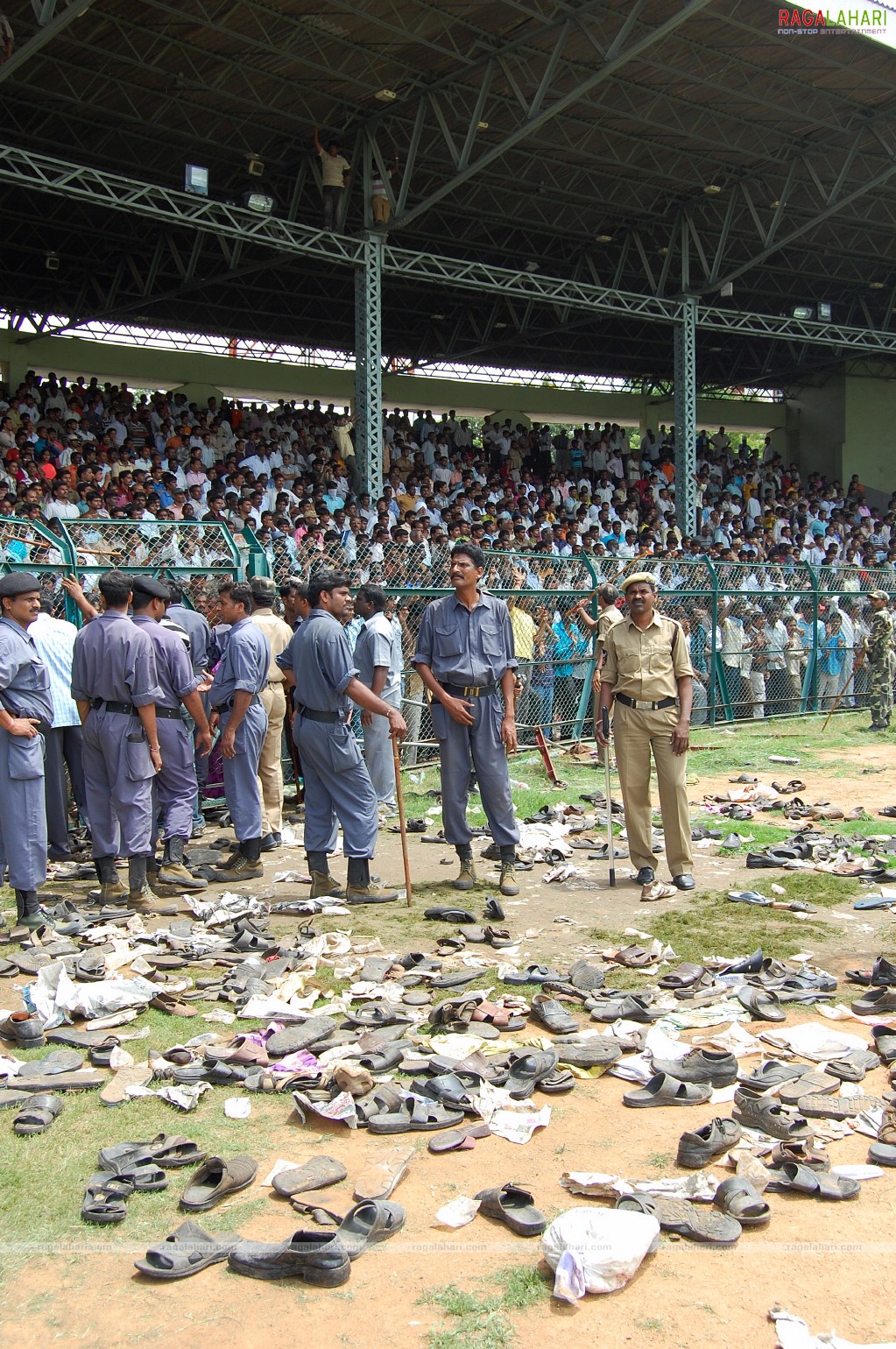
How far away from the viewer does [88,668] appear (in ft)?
21.2

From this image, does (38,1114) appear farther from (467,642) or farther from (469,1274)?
(467,642)

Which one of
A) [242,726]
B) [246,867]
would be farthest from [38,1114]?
[242,726]

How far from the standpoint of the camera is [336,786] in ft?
21.9

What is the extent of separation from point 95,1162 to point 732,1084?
2152 mm

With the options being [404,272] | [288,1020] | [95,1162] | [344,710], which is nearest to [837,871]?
[344,710]

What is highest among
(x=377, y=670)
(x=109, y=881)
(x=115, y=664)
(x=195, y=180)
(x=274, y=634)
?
(x=195, y=180)

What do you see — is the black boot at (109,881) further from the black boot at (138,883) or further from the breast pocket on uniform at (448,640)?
the breast pocket on uniform at (448,640)

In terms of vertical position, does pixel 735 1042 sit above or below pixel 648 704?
below

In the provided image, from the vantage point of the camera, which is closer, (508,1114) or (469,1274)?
(469,1274)

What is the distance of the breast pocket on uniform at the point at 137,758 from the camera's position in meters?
6.42

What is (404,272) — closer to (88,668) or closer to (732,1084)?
(88,668)

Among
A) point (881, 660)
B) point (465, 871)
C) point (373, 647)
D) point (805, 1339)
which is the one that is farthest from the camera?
point (881, 660)

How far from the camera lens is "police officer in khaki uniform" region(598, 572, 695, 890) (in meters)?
7.00

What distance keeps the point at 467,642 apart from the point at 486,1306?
4411mm
